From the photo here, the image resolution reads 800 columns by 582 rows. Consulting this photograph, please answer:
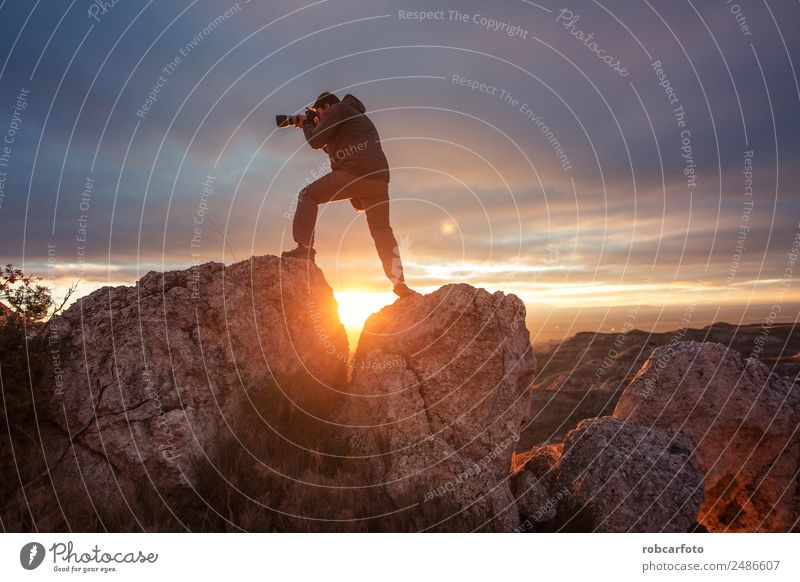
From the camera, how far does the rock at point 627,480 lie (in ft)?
24.9

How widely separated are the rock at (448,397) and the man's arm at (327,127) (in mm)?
3448

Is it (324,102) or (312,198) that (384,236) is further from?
(324,102)

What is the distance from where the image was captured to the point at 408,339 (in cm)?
884

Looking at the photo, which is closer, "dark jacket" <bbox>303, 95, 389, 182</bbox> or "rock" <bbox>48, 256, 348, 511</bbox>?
"rock" <bbox>48, 256, 348, 511</bbox>

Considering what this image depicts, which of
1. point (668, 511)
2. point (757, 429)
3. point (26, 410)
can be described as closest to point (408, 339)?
point (668, 511)

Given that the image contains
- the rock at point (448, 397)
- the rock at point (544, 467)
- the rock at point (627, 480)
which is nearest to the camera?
the rock at point (448, 397)

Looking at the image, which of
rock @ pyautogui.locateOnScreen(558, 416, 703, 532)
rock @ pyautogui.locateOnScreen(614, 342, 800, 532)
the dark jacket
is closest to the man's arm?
the dark jacket

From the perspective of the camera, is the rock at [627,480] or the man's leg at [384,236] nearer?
the rock at [627,480]

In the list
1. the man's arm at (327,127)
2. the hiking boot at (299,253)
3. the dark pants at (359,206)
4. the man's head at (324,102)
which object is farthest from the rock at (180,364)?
the man's head at (324,102)

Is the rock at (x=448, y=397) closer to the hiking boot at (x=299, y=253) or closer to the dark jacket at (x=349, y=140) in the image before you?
the hiking boot at (x=299, y=253)

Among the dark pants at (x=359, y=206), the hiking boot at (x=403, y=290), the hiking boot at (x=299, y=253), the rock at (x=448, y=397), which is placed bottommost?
the rock at (x=448, y=397)

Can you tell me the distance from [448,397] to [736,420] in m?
5.85

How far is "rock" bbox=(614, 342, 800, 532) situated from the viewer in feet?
31.4

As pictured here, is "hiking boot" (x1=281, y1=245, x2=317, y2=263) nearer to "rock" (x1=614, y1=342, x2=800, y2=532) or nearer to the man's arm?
the man's arm
